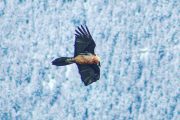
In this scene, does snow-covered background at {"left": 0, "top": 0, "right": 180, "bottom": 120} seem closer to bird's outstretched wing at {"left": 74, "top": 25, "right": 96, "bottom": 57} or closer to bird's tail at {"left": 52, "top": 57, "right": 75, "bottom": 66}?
bird's outstretched wing at {"left": 74, "top": 25, "right": 96, "bottom": 57}

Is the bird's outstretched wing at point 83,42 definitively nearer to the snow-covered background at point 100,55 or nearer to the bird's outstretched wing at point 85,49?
the bird's outstretched wing at point 85,49

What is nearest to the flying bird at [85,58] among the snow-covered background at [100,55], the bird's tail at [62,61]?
the bird's tail at [62,61]

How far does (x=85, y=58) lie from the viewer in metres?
13.2

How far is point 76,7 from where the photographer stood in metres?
34.5

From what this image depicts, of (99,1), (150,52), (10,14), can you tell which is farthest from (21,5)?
(150,52)

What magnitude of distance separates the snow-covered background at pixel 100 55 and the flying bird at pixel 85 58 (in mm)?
18767

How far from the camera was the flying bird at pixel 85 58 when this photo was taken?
13000 mm

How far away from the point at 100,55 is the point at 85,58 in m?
18.9

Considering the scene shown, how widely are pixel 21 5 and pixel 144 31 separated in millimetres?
4902

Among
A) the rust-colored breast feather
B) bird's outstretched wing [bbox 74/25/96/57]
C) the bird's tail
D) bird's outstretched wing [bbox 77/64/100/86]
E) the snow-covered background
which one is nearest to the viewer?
the bird's tail

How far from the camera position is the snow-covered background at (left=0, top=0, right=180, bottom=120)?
32594mm

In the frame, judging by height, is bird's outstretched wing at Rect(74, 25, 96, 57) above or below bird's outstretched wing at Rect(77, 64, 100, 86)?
above

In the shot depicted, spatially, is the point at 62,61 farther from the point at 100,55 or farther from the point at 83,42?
the point at 100,55

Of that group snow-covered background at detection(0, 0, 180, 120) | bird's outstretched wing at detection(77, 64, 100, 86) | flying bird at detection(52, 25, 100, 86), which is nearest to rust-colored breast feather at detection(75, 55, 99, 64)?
flying bird at detection(52, 25, 100, 86)
